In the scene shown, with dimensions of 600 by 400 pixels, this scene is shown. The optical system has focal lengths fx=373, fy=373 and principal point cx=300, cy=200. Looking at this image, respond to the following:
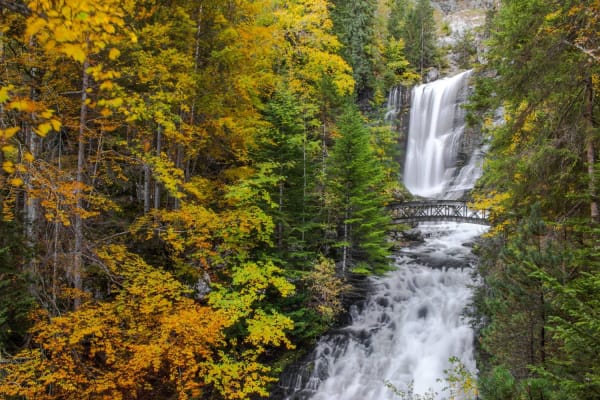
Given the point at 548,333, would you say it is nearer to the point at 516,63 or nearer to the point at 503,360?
the point at 503,360

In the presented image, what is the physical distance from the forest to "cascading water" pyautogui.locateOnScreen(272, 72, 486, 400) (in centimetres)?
90

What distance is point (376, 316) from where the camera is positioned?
14242 millimetres

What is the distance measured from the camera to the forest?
566 cm

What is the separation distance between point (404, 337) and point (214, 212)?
25.9 ft

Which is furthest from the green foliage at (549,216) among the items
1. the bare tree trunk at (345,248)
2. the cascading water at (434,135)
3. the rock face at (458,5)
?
the rock face at (458,5)

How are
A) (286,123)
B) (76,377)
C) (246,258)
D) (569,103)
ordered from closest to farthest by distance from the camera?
(76,377)
(569,103)
(246,258)
(286,123)

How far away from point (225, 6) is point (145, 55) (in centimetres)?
454

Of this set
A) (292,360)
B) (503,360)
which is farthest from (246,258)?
(503,360)

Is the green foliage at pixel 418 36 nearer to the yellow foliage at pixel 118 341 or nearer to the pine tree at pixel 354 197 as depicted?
the pine tree at pixel 354 197

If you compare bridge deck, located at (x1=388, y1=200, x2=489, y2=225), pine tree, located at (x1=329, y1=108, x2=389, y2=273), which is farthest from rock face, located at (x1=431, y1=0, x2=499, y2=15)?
pine tree, located at (x1=329, y1=108, x2=389, y2=273)

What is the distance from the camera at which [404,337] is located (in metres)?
13.1

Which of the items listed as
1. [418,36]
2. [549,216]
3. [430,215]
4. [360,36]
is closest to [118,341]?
[549,216]

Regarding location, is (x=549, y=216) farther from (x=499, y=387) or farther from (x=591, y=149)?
(x=499, y=387)

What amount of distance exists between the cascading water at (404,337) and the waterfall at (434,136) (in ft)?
26.6
